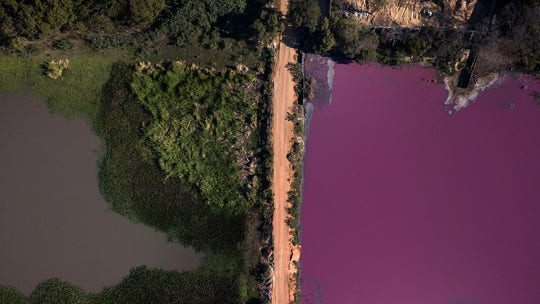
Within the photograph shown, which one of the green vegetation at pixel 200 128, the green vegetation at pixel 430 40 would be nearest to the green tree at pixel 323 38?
→ the green vegetation at pixel 430 40

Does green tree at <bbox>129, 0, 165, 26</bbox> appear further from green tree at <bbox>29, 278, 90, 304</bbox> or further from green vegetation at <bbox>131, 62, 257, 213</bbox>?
green tree at <bbox>29, 278, 90, 304</bbox>

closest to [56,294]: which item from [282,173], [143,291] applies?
[143,291]

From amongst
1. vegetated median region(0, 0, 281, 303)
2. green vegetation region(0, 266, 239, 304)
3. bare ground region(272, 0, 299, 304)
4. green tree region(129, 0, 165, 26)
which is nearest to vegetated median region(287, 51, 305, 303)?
bare ground region(272, 0, 299, 304)

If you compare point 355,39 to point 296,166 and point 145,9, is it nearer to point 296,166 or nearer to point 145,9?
point 296,166

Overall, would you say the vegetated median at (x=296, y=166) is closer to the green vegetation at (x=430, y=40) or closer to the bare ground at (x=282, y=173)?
the bare ground at (x=282, y=173)

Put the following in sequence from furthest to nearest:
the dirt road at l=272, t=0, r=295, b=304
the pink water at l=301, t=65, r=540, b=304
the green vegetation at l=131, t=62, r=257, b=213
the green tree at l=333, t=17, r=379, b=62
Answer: the pink water at l=301, t=65, r=540, b=304
the green vegetation at l=131, t=62, r=257, b=213
the dirt road at l=272, t=0, r=295, b=304
the green tree at l=333, t=17, r=379, b=62

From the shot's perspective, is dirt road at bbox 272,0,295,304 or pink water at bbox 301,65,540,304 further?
pink water at bbox 301,65,540,304
